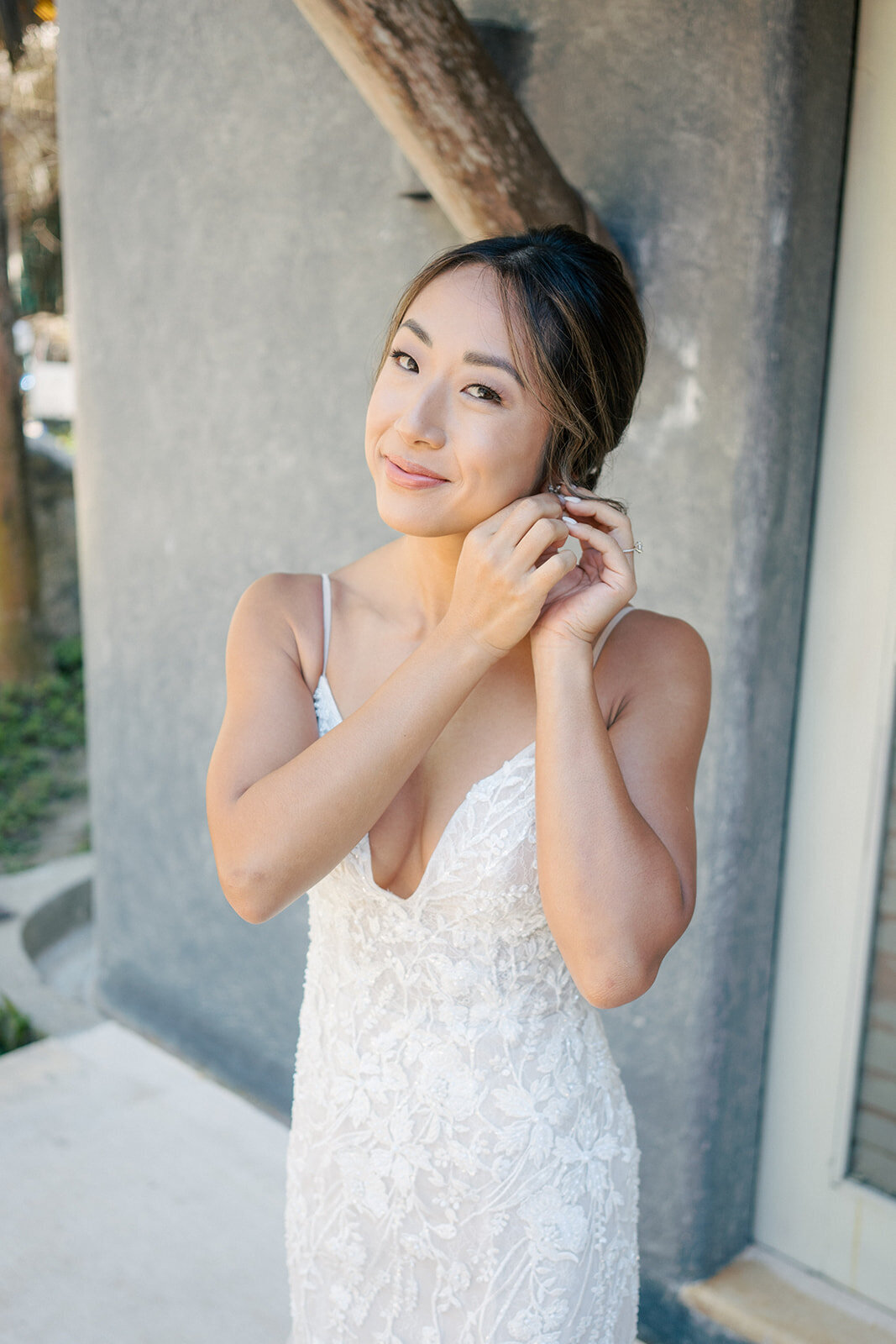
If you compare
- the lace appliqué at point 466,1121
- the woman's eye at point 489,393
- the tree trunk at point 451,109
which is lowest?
the lace appliqué at point 466,1121

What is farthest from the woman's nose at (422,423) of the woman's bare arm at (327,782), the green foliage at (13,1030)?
the green foliage at (13,1030)

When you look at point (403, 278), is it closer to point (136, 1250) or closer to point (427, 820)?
point (427, 820)

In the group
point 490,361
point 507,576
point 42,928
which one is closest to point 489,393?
point 490,361

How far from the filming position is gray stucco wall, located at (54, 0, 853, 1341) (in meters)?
2.17

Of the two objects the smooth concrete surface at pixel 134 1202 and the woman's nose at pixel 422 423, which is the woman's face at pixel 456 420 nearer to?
the woman's nose at pixel 422 423

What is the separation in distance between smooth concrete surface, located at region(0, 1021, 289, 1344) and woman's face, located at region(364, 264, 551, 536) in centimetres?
217

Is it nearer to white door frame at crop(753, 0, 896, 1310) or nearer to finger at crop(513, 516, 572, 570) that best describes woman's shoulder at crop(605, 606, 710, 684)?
finger at crop(513, 516, 572, 570)

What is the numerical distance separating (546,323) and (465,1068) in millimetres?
1030

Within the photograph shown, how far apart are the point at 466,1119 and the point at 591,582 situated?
77 centimetres

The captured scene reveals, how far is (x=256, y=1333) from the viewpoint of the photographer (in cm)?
261

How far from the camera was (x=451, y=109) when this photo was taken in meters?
1.95

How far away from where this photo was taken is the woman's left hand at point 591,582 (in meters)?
1.39

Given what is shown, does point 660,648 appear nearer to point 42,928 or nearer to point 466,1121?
point 466,1121

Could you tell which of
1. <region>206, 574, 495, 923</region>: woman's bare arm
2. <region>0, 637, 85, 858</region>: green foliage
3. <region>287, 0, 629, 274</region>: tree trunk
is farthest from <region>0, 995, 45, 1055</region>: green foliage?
<region>287, 0, 629, 274</region>: tree trunk
